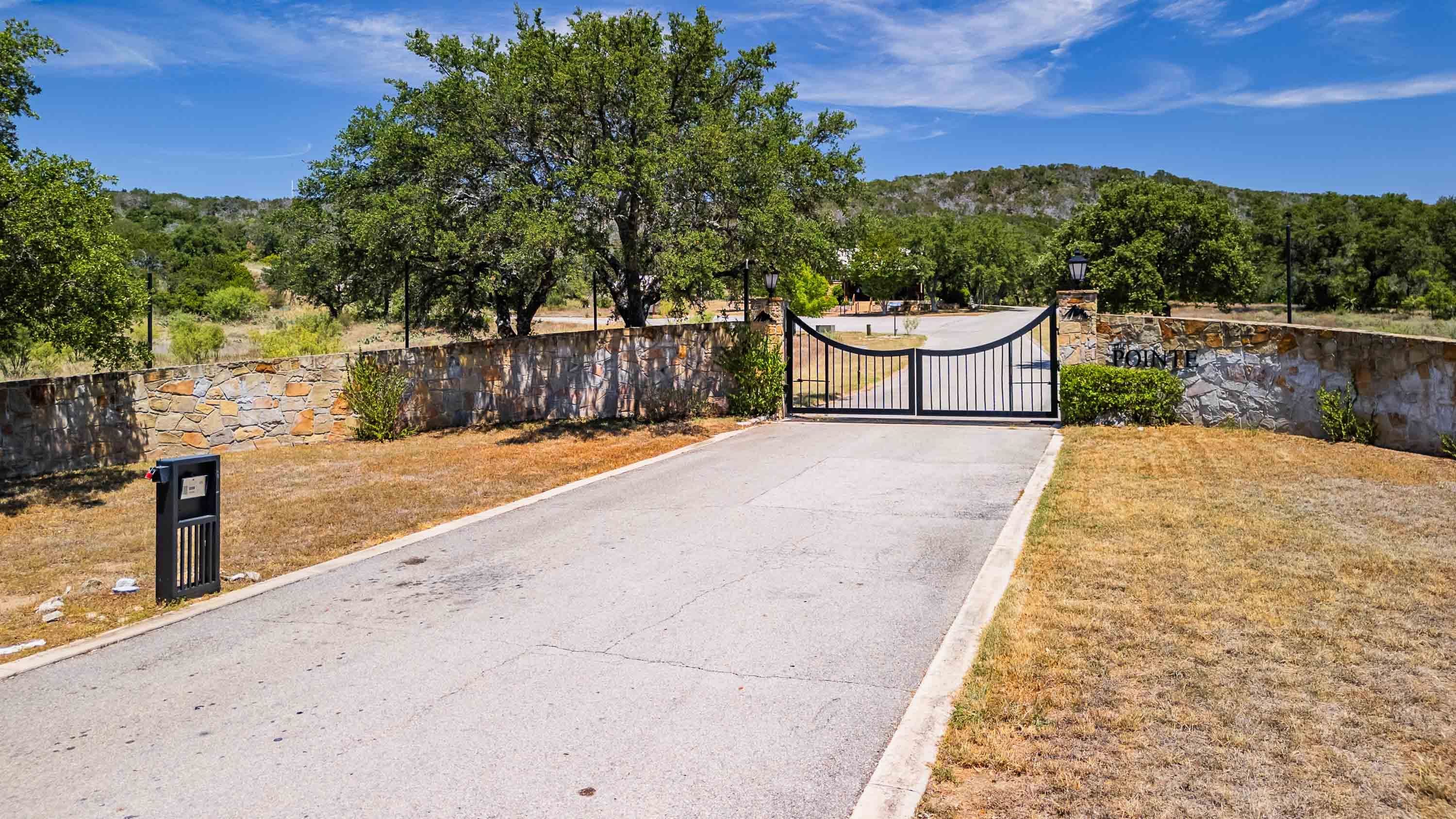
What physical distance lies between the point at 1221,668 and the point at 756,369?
12.6 meters

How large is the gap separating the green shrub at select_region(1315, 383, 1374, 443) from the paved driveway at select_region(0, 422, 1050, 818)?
6270 millimetres

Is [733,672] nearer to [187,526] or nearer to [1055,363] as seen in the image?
[187,526]

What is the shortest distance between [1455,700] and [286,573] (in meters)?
7.71

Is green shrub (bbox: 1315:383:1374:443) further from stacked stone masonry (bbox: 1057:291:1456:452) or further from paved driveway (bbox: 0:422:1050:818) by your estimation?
paved driveway (bbox: 0:422:1050:818)

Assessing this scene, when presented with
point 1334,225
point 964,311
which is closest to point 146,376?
point 1334,225

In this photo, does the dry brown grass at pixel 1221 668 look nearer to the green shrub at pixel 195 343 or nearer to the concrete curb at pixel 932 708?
the concrete curb at pixel 932 708

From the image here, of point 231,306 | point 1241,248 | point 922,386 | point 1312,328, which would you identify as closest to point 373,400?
point 922,386

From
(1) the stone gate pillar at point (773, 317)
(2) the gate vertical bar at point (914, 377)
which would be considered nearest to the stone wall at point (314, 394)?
(1) the stone gate pillar at point (773, 317)

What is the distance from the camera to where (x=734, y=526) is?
8.75 m

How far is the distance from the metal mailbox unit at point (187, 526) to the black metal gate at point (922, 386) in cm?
898

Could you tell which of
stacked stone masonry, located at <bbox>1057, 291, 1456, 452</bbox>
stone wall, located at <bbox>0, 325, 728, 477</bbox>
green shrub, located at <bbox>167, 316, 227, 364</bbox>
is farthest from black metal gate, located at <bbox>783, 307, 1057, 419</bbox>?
green shrub, located at <bbox>167, 316, 227, 364</bbox>

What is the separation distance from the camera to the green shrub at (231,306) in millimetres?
37969

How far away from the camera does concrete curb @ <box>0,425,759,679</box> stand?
5641mm

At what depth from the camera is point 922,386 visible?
→ 16.6 meters
